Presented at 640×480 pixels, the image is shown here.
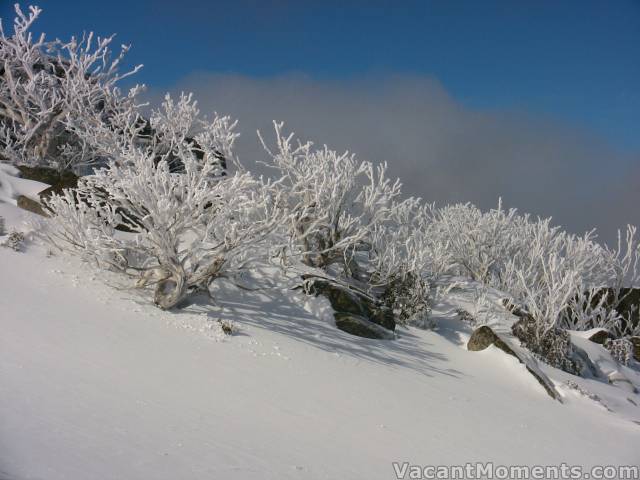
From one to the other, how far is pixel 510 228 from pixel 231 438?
48.4ft

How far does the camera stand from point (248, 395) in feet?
13.5

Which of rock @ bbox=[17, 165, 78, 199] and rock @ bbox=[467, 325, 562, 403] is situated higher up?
rock @ bbox=[17, 165, 78, 199]

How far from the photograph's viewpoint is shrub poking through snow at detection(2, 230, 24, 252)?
6605 millimetres

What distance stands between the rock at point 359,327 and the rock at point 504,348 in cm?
169

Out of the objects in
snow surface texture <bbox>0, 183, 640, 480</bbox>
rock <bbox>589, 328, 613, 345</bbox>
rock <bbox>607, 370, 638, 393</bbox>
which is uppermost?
rock <bbox>589, 328, 613, 345</bbox>

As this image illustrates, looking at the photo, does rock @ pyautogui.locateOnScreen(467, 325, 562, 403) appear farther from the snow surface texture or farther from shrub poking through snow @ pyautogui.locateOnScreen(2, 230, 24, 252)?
shrub poking through snow @ pyautogui.locateOnScreen(2, 230, 24, 252)

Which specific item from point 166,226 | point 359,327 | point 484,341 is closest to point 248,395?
point 166,226

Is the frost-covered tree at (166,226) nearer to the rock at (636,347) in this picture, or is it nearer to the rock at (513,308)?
the rock at (513,308)

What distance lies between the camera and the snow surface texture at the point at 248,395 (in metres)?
2.66

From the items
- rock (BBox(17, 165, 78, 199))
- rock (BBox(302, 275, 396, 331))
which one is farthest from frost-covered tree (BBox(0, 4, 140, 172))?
rock (BBox(302, 275, 396, 331))

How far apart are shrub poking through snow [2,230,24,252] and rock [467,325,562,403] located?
24.3 ft

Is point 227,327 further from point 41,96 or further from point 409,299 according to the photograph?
point 41,96

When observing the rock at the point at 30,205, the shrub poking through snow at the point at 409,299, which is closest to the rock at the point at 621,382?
the shrub poking through snow at the point at 409,299

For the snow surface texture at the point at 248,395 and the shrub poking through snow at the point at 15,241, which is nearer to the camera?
the snow surface texture at the point at 248,395
